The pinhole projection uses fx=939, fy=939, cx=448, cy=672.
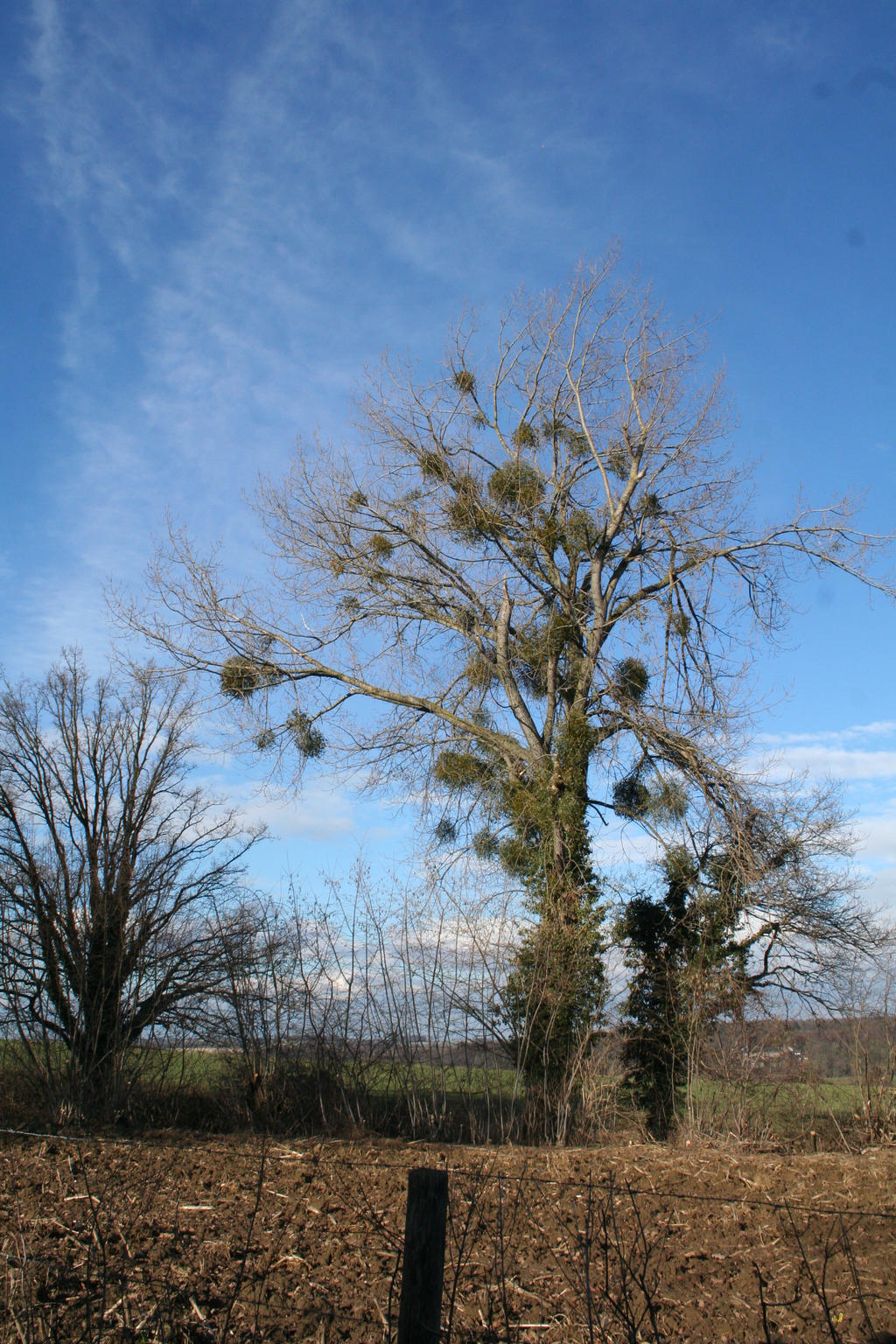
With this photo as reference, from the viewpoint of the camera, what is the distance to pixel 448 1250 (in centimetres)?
450

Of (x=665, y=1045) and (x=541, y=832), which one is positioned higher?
(x=541, y=832)

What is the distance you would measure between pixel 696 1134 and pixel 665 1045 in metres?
3.72

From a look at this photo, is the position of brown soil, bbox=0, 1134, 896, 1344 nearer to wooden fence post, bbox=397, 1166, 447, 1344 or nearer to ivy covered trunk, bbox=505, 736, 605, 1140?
wooden fence post, bbox=397, 1166, 447, 1344

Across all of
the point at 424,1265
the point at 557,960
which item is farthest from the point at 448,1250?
the point at 557,960

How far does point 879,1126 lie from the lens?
8.57 m

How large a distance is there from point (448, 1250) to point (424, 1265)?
83.0 inches

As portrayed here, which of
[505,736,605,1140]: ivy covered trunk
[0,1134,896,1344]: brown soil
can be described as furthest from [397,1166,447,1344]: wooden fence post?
[505,736,605,1140]: ivy covered trunk

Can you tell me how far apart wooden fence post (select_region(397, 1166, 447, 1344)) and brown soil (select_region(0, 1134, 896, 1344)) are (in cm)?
24

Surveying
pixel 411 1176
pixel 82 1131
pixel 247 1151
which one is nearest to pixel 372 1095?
pixel 247 1151

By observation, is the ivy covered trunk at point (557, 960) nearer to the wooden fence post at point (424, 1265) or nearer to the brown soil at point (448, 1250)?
the brown soil at point (448, 1250)

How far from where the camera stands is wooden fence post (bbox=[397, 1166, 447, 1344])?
2.67 m

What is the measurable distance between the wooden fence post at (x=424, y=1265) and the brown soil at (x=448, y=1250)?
241 mm

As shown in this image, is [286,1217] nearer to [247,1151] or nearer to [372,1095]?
[247,1151]

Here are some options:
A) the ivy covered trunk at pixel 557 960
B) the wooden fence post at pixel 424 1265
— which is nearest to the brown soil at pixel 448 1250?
the wooden fence post at pixel 424 1265
